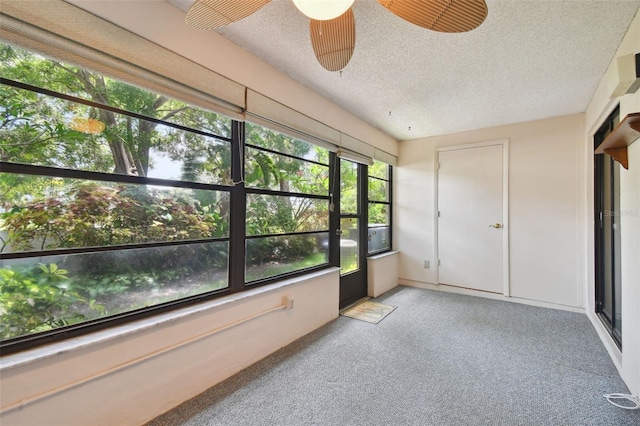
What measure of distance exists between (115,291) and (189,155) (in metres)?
0.92

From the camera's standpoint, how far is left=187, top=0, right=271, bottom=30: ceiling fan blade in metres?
1.12

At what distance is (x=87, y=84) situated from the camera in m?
1.39

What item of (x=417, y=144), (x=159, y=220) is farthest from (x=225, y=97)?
(x=417, y=144)

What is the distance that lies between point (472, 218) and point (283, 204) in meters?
2.84

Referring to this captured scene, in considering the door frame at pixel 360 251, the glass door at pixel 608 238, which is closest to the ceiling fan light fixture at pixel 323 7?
the door frame at pixel 360 251

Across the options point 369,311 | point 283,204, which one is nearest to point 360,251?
point 369,311

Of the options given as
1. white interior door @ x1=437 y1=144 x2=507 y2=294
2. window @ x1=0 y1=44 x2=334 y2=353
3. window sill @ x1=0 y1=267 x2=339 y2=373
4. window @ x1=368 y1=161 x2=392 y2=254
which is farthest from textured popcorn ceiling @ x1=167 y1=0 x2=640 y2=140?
window sill @ x1=0 y1=267 x2=339 y2=373

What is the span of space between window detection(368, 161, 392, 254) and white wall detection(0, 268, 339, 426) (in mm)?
2072

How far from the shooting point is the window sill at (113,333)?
45.0 inches

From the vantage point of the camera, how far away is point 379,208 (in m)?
4.14

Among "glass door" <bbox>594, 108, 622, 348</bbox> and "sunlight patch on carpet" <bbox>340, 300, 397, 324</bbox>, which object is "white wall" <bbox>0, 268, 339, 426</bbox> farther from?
"glass door" <bbox>594, 108, 622, 348</bbox>

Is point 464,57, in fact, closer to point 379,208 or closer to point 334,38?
point 334,38

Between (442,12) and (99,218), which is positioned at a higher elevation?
(442,12)

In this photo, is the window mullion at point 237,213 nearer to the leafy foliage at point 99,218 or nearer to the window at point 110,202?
the window at point 110,202
